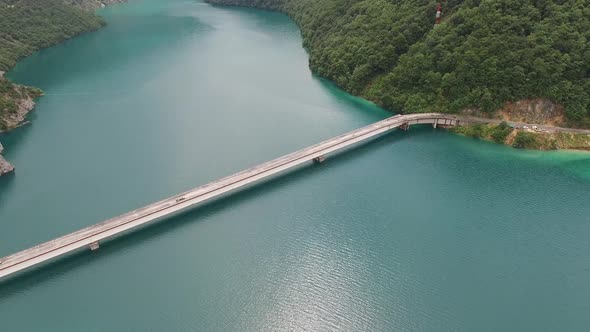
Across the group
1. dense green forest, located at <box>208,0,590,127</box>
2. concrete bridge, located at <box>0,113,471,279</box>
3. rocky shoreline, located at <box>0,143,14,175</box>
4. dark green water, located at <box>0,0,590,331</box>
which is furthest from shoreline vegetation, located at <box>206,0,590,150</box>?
rocky shoreline, located at <box>0,143,14,175</box>

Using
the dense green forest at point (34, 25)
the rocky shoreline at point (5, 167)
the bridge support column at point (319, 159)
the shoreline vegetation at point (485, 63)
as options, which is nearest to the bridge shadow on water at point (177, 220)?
the bridge support column at point (319, 159)

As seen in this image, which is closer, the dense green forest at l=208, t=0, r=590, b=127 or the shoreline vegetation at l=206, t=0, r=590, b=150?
the shoreline vegetation at l=206, t=0, r=590, b=150

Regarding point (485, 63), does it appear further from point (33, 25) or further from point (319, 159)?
point (33, 25)

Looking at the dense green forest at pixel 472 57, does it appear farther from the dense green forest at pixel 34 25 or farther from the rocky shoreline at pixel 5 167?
the dense green forest at pixel 34 25

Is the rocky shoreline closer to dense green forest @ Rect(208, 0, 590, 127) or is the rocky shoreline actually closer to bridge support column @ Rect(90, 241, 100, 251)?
bridge support column @ Rect(90, 241, 100, 251)

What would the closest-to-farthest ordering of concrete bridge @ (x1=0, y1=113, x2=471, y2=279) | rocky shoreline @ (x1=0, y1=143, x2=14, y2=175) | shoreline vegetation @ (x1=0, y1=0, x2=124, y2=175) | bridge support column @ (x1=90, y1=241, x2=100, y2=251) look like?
concrete bridge @ (x1=0, y1=113, x2=471, y2=279) < bridge support column @ (x1=90, y1=241, x2=100, y2=251) < rocky shoreline @ (x1=0, y1=143, x2=14, y2=175) < shoreline vegetation @ (x1=0, y1=0, x2=124, y2=175)

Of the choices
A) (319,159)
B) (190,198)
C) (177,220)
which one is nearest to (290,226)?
(190,198)
